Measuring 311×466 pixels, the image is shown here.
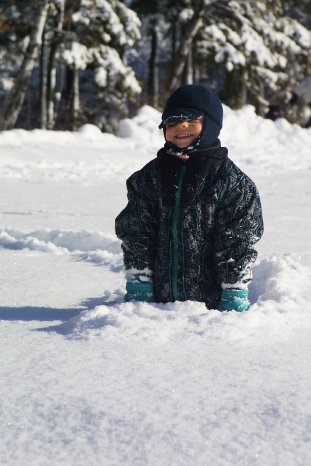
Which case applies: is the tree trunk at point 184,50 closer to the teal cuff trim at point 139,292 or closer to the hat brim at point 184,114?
the hat brim at point 184,114

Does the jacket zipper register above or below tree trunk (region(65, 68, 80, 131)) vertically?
below

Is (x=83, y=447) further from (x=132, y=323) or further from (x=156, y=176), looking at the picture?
(x=156, y=176)

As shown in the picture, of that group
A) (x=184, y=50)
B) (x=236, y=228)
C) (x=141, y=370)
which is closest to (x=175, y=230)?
(x=236, y=228)

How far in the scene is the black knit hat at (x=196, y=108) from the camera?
8.66 feet

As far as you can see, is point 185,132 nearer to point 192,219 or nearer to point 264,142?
point 192,219

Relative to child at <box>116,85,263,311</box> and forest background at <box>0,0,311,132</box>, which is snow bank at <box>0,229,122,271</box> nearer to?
child at <box>116,85,263,311</box>

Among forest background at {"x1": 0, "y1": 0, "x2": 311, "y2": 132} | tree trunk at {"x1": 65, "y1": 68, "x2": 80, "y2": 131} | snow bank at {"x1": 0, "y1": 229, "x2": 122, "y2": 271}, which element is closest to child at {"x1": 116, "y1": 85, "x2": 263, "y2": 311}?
snow bank at {"x1": 0, "y1": 229, "x2": 122, "y2": 271}

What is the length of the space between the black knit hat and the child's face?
0.9 inches

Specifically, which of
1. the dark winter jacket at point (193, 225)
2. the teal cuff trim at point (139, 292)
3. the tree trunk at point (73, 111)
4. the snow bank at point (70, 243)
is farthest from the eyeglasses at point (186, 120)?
the tree trunk at point (73, 111)

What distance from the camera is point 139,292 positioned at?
269cm

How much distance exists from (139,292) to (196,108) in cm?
77

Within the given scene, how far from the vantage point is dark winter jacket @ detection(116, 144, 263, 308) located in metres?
2.59

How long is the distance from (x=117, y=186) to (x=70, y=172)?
1026 mm

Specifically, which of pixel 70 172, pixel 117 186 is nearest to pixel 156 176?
pixel 117 186
